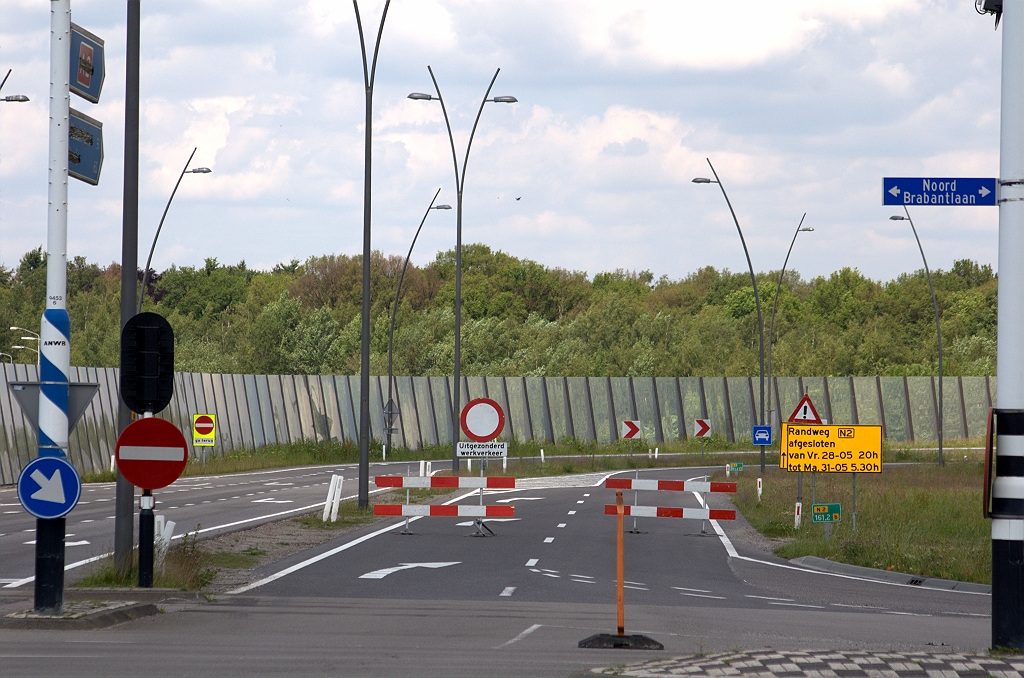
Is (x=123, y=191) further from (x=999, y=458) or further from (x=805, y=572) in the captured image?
(x=805, y=572)

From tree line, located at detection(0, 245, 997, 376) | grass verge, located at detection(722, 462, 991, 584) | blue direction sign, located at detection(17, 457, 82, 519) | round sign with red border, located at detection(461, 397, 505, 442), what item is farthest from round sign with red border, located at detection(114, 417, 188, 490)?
tree line, located at detection(0, 245, 997, 376)

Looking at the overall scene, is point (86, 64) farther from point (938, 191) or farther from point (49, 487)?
point (938, 191)

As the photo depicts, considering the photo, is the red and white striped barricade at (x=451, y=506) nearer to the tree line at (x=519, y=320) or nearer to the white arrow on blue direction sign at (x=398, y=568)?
the white arrow on blue direction sign at (x=398, y=568)

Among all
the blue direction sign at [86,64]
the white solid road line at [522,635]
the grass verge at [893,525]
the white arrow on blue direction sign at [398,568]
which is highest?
the blue direction sign at [86,64]

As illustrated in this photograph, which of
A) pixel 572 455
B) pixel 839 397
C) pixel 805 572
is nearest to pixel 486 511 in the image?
pixel 805 572

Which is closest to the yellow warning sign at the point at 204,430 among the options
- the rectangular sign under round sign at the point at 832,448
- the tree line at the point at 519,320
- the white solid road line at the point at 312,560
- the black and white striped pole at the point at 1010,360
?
the white solid road line at the point at 312,560

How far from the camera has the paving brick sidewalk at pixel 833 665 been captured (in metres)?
8.23

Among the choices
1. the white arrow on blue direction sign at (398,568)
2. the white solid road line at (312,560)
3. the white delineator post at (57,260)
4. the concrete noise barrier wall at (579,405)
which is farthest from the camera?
the concrete noise barrier wall at (579,405)

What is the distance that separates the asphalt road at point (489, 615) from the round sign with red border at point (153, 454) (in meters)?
1.36

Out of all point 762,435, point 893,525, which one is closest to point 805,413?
point 893,525

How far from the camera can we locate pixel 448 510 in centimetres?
2186

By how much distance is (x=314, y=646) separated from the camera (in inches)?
414

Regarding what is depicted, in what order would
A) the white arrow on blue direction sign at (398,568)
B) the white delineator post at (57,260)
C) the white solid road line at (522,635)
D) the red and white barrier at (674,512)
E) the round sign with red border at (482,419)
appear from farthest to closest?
the round sign with red border at (482,419), the red and white barrier at (674,512), the white arrow on blue direction sign at (398,568), the white delineator post at (57,260), the white solid road line at (522,635)

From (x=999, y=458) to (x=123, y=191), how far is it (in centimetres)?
961
